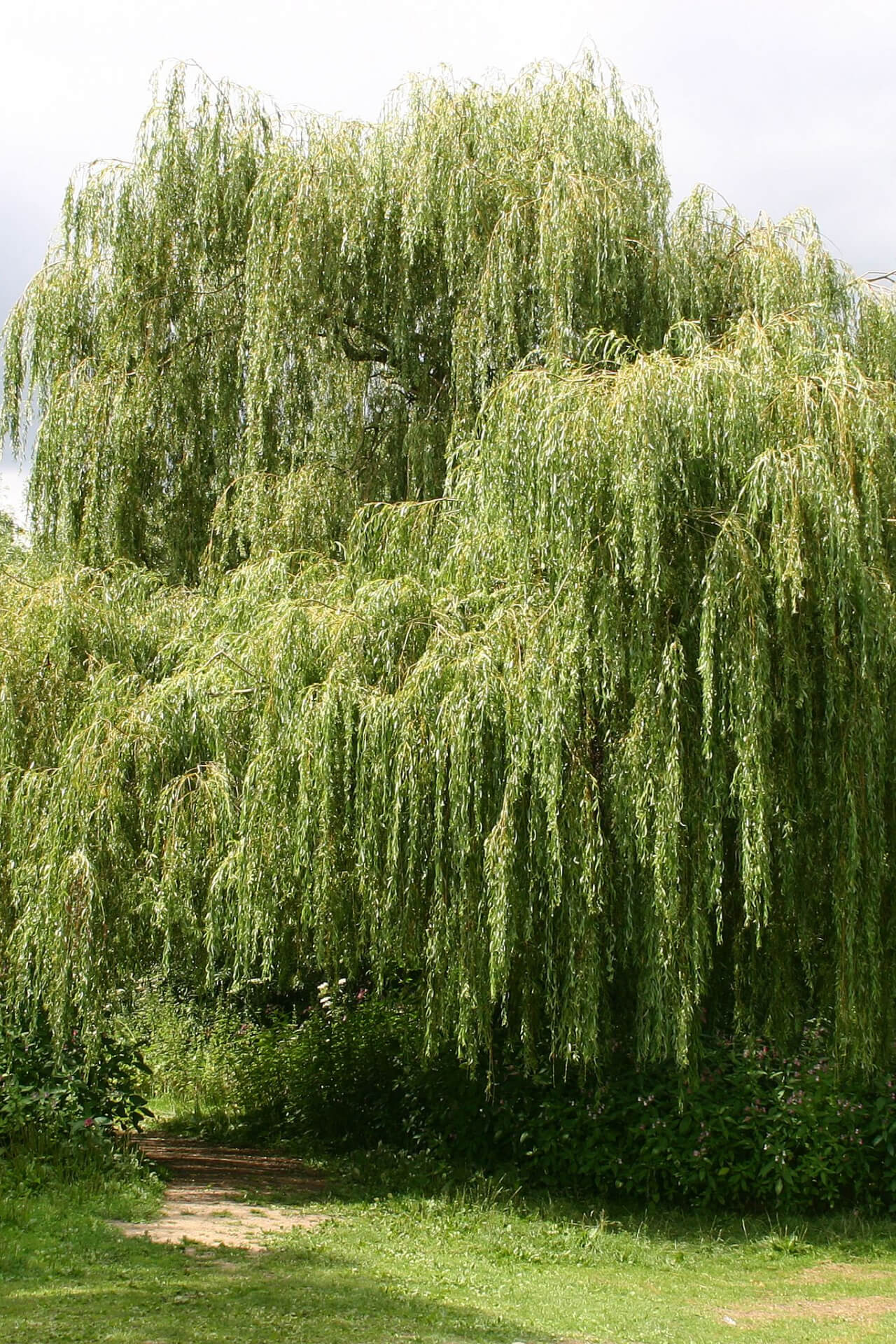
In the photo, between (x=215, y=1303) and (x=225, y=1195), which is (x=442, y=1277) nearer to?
(x=215, y=1303)

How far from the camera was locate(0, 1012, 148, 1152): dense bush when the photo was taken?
7.62 meters

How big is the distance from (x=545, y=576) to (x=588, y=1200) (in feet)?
13.9

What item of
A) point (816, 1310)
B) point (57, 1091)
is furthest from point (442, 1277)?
point (57, 1091)

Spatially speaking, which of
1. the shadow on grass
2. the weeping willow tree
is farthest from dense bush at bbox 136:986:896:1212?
the shadow on grass

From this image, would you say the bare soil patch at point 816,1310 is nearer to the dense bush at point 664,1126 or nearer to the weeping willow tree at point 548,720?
the weeping willow tree at point 548,720

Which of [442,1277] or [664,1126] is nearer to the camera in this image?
[442,1277]

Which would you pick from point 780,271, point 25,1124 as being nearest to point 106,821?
point 25,1124

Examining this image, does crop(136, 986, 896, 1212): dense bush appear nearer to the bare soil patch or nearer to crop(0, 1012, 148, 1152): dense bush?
the bare soil patch

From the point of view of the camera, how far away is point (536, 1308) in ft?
19.1

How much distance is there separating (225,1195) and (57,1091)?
1.32m

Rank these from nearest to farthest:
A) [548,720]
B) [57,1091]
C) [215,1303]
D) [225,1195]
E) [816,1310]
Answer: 1. [215,1303]
2. [816,1310]
3. [548,720]
4. [57,1091]
5. [225,1195]

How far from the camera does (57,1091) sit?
7.80 m

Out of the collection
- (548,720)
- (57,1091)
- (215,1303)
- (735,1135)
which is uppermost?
(548,720)

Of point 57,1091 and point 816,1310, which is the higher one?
point 57,1091
